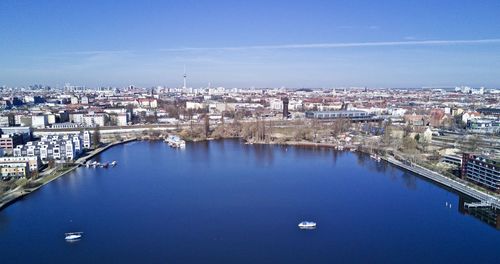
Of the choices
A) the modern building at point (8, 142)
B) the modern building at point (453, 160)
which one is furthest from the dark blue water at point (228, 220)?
the modern building at point (8, 142)

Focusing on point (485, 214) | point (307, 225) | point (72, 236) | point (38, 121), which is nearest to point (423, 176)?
point (485, 214)

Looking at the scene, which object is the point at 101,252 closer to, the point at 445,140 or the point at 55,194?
the point at 55,194

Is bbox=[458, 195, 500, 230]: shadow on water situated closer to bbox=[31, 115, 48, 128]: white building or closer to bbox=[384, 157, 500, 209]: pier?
bbox=[384, 157, 500, 209]: pier

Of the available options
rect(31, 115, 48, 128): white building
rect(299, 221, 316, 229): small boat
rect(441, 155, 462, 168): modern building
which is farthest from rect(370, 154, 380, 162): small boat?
rect(31, 115, 48, 128): white building

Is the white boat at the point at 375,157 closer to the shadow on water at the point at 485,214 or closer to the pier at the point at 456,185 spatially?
the pier at the point at 456,185

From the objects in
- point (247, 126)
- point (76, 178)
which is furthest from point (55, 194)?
point (247, 126)

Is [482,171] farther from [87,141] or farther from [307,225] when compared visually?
[87,141]
